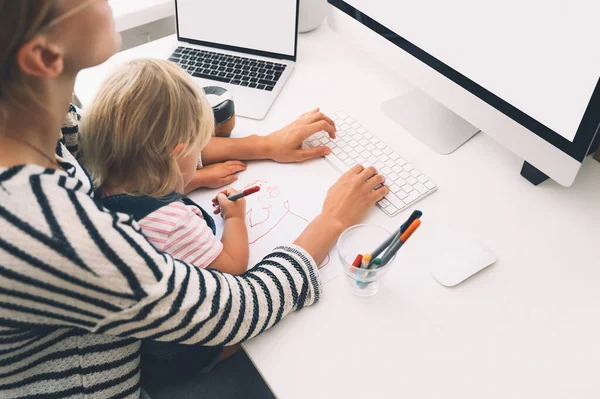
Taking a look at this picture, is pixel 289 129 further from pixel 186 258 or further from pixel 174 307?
pixel 174 307

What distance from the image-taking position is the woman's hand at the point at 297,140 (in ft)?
3.15

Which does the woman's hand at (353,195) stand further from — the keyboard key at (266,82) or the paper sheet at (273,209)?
the keyboard key at (266,82)

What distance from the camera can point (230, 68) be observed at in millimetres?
1163

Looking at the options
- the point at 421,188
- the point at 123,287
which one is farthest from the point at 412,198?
the point at 123,287

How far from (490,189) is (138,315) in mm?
611

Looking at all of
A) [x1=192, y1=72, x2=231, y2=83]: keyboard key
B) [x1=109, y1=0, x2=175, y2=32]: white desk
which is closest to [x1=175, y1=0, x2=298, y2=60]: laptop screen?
[x1=192, y1=72, x2=231, y2=83]: keyboard key

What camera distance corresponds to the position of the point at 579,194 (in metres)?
0.90

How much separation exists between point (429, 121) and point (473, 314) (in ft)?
1.42

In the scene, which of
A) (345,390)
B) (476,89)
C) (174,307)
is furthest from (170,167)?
(476,89)

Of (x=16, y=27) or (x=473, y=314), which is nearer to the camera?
(x=16, y=27)

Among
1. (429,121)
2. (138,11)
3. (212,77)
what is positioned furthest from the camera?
(138,11)

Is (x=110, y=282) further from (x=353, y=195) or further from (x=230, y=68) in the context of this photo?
(x=230, y=68)

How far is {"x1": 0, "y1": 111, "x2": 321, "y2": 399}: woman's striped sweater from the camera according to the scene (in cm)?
54

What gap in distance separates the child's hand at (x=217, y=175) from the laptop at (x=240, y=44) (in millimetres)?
215
